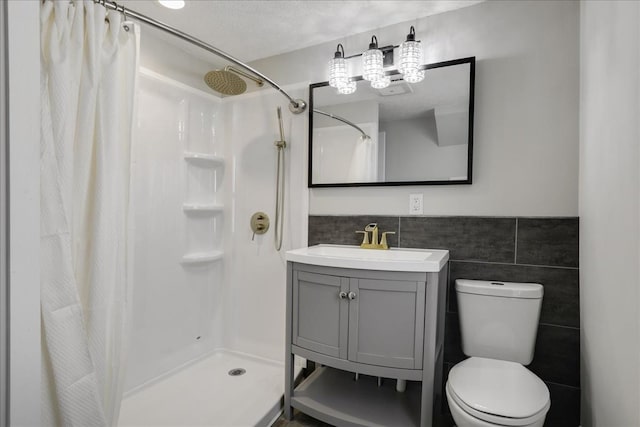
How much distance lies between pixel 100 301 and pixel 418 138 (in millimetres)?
1755

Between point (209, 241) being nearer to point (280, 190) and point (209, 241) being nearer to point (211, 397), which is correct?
point (280, 190)

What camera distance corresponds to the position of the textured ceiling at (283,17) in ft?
6.03

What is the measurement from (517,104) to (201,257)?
2253 mm

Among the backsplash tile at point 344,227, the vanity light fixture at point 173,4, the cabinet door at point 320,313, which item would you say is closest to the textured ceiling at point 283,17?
the vanity light fixture at point 173,4

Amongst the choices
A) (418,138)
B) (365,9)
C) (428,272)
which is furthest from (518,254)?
(365,9)

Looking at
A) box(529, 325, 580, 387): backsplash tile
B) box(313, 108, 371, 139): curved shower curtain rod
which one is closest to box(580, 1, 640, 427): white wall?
box(529, 325, 580, 387): backsplash tile

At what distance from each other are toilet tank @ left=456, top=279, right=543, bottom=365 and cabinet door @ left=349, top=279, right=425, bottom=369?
0.38m

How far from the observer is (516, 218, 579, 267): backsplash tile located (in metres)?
1.61

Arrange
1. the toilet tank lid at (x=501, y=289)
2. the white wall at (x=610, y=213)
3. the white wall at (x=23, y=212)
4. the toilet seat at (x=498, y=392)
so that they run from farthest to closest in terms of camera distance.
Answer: the toilet tank lid at (x=501, y=289)
the toilet seat at (x=498, y=392)
the white wall at (x=610, y=213)
the white wall at (x=23, y=212)

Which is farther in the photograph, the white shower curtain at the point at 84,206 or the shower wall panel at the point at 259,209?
the shower wall panel at the point at 259,209

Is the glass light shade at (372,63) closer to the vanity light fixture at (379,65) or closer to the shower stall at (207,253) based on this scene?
the vanity light fixture at (379,65)

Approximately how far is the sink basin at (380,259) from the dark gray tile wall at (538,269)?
0.14 m

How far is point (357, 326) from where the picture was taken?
1.53 m

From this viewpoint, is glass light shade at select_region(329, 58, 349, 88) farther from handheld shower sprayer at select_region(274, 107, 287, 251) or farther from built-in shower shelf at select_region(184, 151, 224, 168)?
built-in shower shelf at select_region(184, 151, 224, 168)
